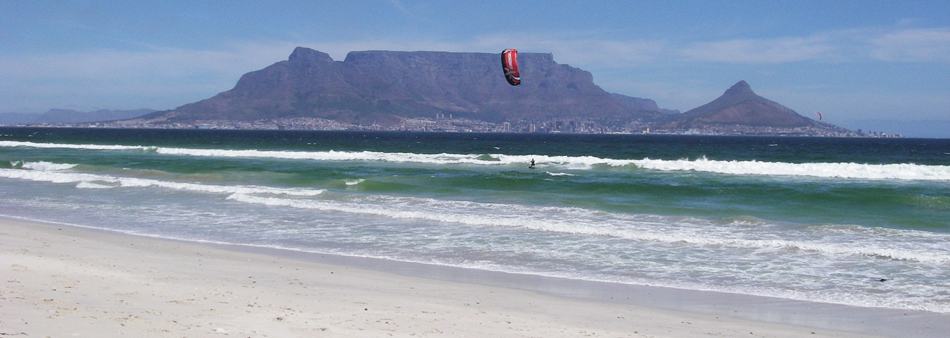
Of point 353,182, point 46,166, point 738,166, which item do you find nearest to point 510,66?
point 353,182

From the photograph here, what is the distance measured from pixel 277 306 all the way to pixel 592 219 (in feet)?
33.2

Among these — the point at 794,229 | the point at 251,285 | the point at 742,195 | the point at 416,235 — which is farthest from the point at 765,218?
the point at 251,285

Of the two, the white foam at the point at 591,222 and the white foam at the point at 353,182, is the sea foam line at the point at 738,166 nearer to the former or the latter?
the white foam at the point at 353,182

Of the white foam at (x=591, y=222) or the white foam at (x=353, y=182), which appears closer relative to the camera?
the white foam at (x=591, y=222)

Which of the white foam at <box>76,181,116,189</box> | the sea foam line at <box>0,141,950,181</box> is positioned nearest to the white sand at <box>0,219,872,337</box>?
the white foam at <box>76,181,116,189</box>

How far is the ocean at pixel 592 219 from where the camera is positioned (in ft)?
37.3

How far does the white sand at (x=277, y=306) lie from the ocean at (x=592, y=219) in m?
1.98

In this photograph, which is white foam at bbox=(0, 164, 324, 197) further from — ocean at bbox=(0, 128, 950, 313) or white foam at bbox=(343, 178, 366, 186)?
white foam at bbox=(343, 178, 366, 186)

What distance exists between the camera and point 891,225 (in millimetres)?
17000

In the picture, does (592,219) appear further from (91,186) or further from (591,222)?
(91,186)

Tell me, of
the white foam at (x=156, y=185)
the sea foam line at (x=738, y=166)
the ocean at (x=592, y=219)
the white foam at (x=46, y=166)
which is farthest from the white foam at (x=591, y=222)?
the white foam at (x=46, y=166)

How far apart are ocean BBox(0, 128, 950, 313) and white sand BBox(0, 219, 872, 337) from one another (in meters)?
1.98

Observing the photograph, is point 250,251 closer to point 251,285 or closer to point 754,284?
point 251,285

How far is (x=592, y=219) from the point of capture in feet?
56.6
